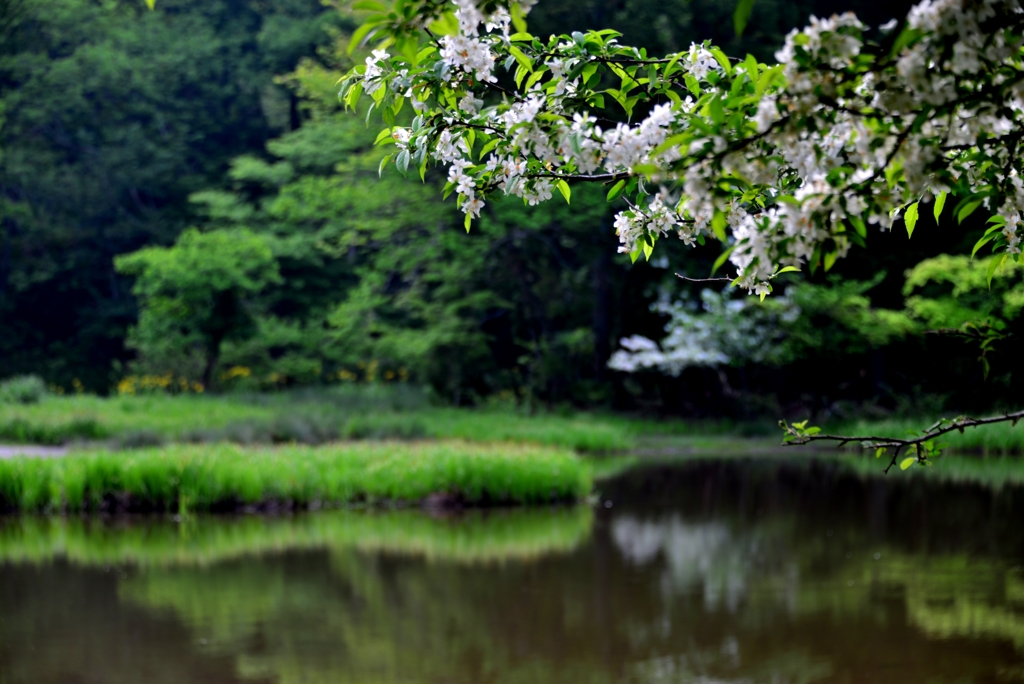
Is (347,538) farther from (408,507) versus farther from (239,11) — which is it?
(239,11)

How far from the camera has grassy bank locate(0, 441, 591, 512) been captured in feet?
27.8

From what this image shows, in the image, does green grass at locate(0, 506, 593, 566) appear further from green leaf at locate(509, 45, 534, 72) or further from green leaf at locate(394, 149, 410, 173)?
green leaf at locate(509, 45, 534, 72)

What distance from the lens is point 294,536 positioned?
752cm

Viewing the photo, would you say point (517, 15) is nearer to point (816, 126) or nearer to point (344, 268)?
point (816, 126)

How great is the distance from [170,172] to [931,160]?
2440 cm

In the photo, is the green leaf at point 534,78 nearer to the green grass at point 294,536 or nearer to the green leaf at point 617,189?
the green leaf at point 617,189

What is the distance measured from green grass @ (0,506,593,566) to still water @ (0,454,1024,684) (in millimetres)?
35

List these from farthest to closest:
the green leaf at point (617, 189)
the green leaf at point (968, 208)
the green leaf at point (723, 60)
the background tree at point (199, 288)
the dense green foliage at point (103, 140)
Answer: the dense green foliage at point (103, 140)
the background tree at point (199, 288)
the green leaf at point (617, 189)
the green leaf at point (723, 60)
the green leaf at point (968, 208)

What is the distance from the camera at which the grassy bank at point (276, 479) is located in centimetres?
848

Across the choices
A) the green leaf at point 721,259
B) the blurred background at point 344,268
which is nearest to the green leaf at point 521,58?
the green leaf at point 721,259

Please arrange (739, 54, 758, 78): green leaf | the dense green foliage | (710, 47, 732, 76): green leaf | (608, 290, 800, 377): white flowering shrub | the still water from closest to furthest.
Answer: (739, 54, 758, 78): green leaf, (710, 47, 732, 76): green leaf, the still water, (608, 290, 800, 377): white flowering shrub, the dense green foliage

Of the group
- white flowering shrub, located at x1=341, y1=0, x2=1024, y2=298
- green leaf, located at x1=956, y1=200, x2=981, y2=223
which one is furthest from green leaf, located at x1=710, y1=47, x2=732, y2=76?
green leaf, located at x1=956, y1=200, x2=981, y2=223

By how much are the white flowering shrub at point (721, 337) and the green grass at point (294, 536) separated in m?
6.37

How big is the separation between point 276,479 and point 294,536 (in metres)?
1.33
